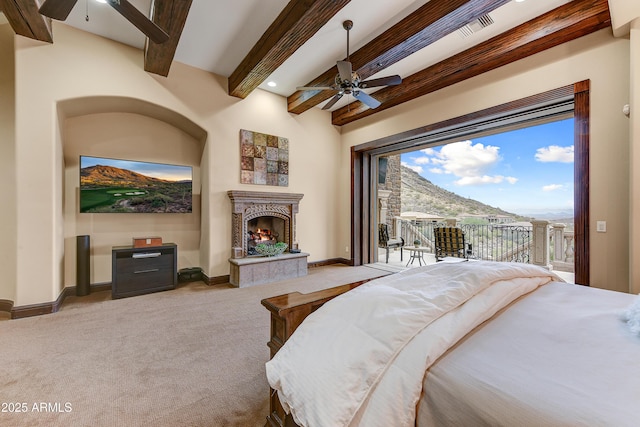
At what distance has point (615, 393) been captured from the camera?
72 cm

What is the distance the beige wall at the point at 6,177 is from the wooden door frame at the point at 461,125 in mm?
5174

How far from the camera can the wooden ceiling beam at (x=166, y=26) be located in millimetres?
2570

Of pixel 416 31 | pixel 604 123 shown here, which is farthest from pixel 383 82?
pixel 604 123

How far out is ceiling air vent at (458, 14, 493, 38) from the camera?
9.95 ft

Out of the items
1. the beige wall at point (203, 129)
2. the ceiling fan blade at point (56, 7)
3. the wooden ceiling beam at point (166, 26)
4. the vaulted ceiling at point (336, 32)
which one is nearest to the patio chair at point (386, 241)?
the beige wall at point (203, 129)

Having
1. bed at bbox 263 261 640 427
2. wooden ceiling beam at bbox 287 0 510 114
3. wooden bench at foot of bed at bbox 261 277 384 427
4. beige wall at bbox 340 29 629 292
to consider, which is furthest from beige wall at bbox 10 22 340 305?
beige wall at bbox 340 29 629 292

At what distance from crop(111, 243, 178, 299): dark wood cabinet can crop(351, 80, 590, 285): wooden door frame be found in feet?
11.4

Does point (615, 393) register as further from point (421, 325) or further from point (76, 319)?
point (76, 319)

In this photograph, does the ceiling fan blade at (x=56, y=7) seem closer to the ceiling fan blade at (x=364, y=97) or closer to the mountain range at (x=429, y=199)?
the ceiling fan blade at (x=364, y=97)

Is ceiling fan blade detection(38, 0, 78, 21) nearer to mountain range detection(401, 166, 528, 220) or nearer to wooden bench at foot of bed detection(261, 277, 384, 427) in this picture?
wooden bench at foot of bed detection(261, 277, 384, 427)

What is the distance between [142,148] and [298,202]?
276 cm

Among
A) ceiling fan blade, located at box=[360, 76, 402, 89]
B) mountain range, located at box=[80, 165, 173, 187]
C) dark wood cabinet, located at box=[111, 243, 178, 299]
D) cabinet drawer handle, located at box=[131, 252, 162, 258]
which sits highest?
ceiling fan blade, located at box=[360, 76, 402, 89]

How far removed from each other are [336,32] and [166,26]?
196 centimetres

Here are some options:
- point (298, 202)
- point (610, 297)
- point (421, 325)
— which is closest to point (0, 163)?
point (298, 202)
